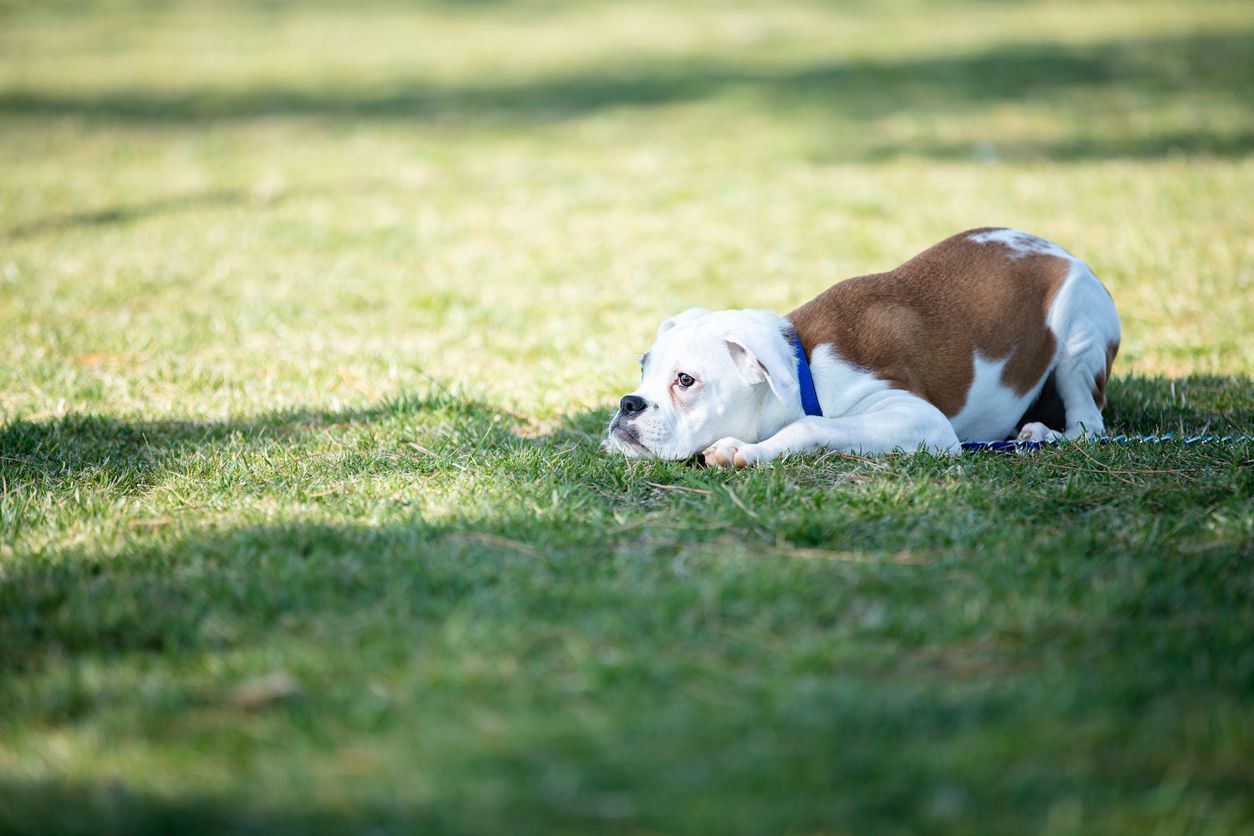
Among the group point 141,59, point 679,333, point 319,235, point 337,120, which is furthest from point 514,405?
point 141,59

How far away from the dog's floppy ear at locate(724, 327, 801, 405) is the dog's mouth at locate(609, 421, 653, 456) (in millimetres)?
512

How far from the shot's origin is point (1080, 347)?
17.8 ft

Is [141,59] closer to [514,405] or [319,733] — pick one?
[514,405]

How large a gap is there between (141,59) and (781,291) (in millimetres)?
16803

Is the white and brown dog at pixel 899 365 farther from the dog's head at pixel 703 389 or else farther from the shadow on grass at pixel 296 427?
the shadow on grass at pixel 296 427

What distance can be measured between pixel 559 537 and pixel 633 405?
935 millimetres

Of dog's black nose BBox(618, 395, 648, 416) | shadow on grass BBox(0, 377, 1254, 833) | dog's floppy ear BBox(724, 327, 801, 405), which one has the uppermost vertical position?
dog's floppy ear BBox(724, 327, 801, 405)

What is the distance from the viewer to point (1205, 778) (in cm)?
249

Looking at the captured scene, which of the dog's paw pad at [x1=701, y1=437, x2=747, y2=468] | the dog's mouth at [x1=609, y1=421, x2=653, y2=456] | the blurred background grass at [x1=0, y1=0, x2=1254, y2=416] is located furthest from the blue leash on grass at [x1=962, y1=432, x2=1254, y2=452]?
the blurred background grass at [x1=0, y1=0, x2=1254, y2=416]

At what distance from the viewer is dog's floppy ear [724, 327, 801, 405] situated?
15.3 ft

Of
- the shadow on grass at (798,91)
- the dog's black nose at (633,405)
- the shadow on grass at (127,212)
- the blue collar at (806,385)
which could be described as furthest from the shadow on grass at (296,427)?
the shadow on grass at (798,91)

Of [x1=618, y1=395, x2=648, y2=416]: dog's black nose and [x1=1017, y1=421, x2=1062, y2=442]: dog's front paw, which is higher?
[x1=618, y1=395, x2=648, y2=416]: dog's black nose

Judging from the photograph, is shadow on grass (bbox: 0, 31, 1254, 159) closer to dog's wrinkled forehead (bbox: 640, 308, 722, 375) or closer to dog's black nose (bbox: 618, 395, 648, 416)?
dog's wrinkled forehead (bbox: 640, 308, 722, 375)

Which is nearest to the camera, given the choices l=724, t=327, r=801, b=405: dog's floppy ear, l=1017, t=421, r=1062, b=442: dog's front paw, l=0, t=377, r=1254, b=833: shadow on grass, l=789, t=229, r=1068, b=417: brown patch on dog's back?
l=0, t=377, r=1254, b=833: shadow on grass
